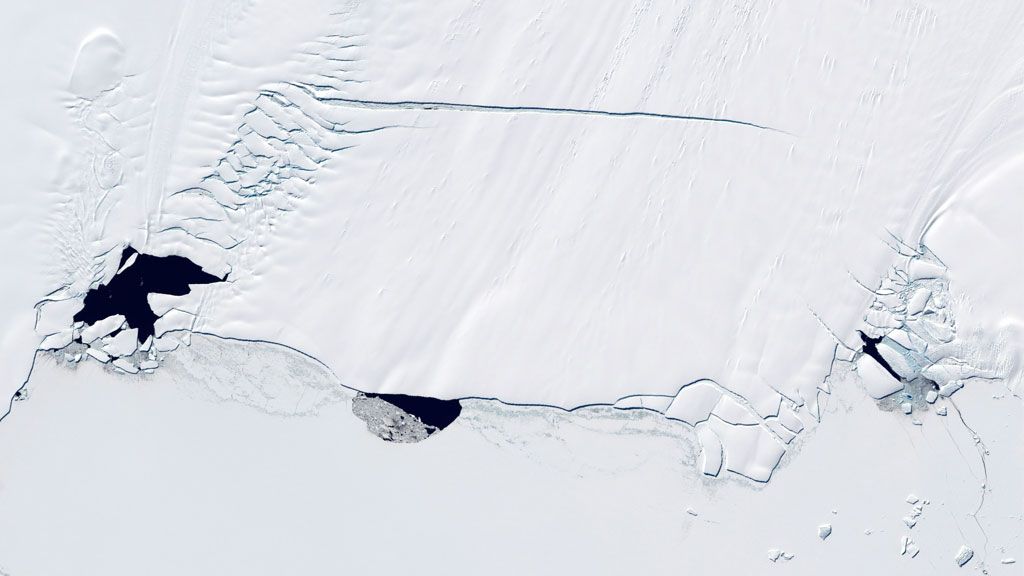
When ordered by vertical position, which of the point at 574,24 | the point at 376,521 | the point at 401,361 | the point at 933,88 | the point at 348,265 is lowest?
the point at 376,521

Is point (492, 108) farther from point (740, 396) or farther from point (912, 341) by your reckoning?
point (912, 341)

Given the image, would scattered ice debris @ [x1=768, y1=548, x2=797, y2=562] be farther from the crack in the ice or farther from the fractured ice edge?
the crack in the ice

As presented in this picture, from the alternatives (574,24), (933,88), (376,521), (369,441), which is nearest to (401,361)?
(369,441)

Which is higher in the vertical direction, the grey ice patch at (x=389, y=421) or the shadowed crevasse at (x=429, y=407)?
the shadowed crevasse at (x=429, y=407)

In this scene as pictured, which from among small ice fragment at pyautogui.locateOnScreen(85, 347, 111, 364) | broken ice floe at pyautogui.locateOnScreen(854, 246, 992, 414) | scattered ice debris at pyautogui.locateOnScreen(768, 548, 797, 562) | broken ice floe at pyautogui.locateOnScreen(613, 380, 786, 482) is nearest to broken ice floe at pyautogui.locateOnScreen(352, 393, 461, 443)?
broken ice floe at pyautogui.locateOnScreen(613, 380, 786, 482)

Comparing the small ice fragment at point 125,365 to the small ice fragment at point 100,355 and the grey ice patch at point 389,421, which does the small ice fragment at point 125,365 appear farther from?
the grey ice patch at point 389,421

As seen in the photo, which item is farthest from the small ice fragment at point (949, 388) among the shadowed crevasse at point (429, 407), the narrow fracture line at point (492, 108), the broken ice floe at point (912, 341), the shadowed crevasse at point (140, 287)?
the shadowed crevasse at point (140, 287)

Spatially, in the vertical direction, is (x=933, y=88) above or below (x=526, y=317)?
above

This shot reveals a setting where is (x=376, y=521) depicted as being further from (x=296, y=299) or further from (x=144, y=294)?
(x=144, y=294)
